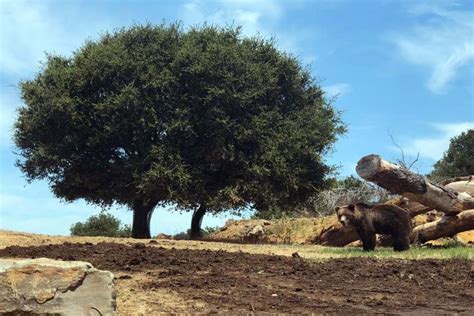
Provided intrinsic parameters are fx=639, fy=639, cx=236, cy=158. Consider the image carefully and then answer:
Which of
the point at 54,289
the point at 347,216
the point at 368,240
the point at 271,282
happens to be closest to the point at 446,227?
the point at 368,240

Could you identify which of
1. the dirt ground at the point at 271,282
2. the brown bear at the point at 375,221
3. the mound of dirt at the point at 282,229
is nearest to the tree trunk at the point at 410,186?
the brown bear at the point at 375,221

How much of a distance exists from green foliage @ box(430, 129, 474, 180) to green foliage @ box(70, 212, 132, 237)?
21333 mm

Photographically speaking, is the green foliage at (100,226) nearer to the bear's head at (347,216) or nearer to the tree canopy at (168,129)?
the tree canopy at (168,129)

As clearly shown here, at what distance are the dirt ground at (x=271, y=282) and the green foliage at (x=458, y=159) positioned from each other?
34774 millimetres

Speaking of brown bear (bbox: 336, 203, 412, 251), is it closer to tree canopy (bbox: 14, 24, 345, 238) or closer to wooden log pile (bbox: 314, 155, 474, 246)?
wooden log pile (bbox: 314, 155, 474, 246)

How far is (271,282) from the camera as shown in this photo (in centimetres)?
860

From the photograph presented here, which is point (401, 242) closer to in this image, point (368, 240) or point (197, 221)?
point (368, 240)

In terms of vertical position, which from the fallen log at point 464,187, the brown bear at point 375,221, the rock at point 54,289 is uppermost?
the fallen log at point 464,187

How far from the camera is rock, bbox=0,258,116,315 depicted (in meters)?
5.77

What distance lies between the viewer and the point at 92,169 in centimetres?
2500

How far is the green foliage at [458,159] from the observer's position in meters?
44.2

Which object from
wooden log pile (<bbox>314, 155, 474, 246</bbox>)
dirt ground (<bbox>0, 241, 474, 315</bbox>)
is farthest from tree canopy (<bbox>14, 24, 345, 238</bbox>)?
dirt ground (<bbox>0, 241, 474, 315</bbox>)

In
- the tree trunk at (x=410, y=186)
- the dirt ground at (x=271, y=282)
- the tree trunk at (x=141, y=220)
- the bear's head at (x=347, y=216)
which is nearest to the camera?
the dirt ground at (x=271, y=282)

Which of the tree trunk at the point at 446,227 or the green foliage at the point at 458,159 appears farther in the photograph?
the green foliage at the point at 458,159
